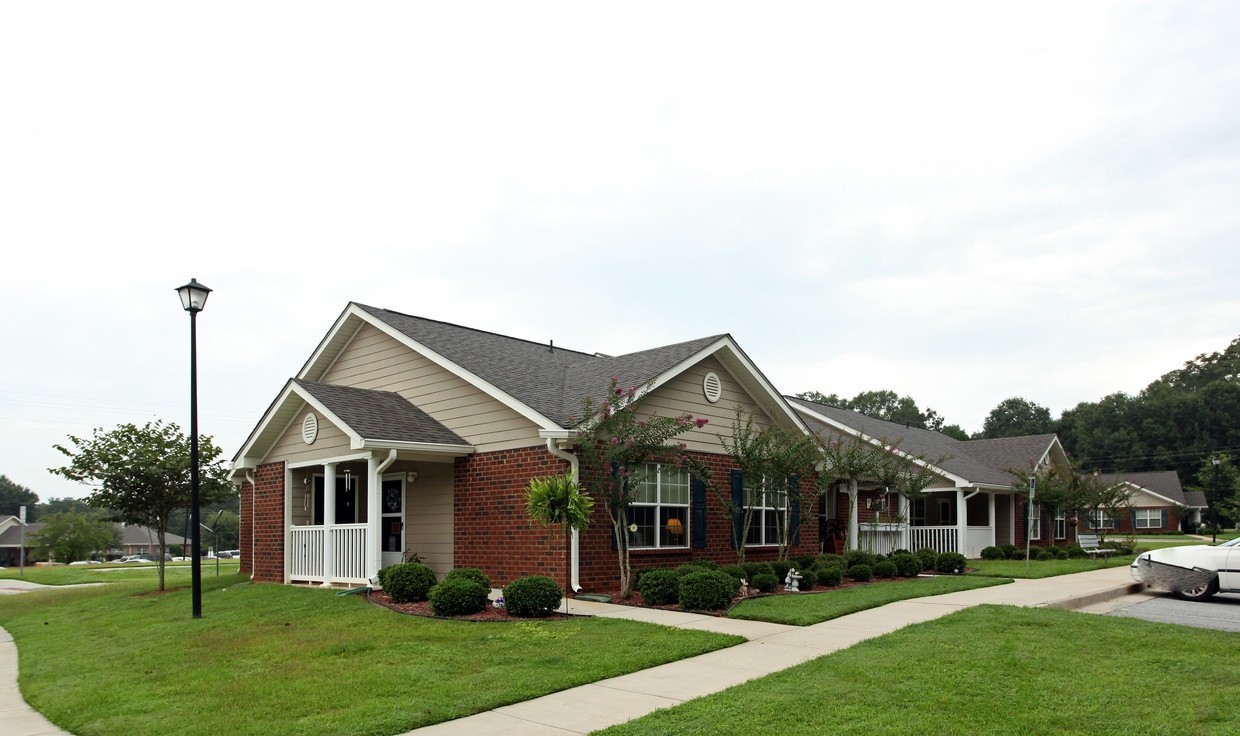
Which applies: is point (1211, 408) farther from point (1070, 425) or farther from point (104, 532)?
point (104, 532)

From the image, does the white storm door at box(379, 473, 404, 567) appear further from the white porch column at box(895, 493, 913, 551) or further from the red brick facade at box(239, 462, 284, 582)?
the white porch column at box(895, 493, 913, 551)

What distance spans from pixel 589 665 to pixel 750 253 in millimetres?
12601

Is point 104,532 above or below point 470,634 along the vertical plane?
below

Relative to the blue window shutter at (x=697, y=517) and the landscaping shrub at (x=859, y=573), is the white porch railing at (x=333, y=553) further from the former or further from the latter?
the landscaping shrub at (x=859, y=573)

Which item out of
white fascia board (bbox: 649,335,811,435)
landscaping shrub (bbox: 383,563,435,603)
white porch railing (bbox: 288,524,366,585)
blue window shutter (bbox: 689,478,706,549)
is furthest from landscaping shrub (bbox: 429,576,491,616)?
blue window shutter (bbox: 689,478,706,549)

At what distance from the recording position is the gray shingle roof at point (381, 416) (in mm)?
15695

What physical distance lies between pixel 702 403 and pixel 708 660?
8863 millimetres

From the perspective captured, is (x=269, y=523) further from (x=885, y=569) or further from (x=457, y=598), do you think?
(x=885, y=569)

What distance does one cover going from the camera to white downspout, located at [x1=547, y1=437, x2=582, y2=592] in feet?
48.3

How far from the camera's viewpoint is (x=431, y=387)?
17703mm

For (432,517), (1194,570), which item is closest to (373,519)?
(432,517)

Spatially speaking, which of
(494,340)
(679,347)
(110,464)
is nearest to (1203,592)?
(679,347)

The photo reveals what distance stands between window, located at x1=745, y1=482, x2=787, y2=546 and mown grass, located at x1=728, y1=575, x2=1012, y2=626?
275cm

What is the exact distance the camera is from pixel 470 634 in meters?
11.1
